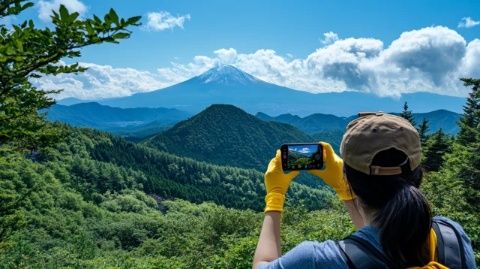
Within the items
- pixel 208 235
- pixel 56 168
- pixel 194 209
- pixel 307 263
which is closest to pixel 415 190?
pixel 307 263

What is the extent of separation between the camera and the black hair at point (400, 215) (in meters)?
1.95

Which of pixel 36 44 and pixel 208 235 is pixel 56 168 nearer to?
pixel 208 235

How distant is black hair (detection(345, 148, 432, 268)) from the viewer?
6.41 feet

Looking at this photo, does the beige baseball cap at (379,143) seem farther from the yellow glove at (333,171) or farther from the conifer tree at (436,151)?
the conifer tree at (436,151)

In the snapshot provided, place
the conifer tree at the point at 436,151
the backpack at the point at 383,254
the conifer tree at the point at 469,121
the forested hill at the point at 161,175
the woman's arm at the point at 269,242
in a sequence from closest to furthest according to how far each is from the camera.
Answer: the backpack at the point at 383,254 < the woman's arm at the point at 269,242 < the conifer tree at the point at 469,121 < the conifer tree at the point at 436,151 < the forested hill at the point at 161,175

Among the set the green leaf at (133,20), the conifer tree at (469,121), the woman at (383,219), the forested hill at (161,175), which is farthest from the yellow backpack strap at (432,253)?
the forested hill at (161,175)

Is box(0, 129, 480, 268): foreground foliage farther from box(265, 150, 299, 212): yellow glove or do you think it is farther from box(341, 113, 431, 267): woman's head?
box(341, 113, 431, 267): woman's head

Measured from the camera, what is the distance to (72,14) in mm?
2531

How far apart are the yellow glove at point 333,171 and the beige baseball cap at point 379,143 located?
497mm

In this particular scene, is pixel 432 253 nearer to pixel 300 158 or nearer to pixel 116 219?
pixel 300 158

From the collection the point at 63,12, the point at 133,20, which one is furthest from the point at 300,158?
the point at 63,12

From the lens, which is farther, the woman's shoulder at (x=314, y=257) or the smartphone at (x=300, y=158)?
the smartphone at (x=300, y=158)

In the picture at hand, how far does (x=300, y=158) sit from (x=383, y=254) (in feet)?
2.78

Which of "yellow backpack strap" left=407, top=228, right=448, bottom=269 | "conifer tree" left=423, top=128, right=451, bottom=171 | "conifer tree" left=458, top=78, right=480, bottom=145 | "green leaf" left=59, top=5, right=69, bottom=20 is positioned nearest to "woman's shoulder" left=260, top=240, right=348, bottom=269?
"yellow backpack strap" left=407, top=228, right=448, bottom=269
